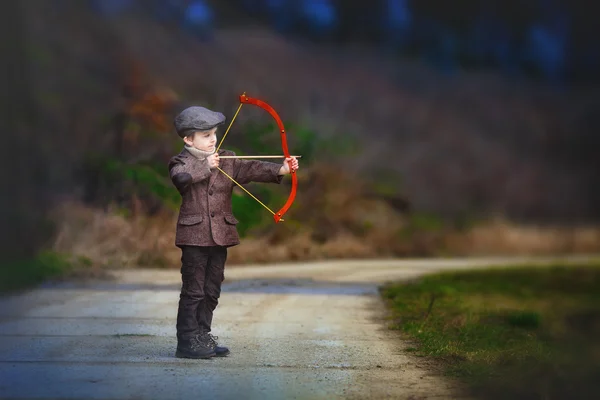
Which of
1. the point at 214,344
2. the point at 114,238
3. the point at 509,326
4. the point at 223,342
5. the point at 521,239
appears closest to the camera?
the point at 214,344

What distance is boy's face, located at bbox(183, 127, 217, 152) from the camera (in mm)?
7117

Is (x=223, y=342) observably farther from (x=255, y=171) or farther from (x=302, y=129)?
(x=302, y=129)

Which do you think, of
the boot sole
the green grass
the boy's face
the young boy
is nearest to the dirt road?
the boot sole

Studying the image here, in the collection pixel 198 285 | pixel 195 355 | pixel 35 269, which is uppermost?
pixel 198 285

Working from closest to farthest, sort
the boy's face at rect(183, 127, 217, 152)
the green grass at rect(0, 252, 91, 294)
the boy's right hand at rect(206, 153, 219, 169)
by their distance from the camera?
the boy's right hand at rect(206, 153, 219, 169) → the boy's face at rect(183, 127, 217, 152) → the green grass at rect(0, 252, 91, 294)

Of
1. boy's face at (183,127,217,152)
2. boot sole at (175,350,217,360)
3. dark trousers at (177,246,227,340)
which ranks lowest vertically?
boot sole at (175,350,217,360)

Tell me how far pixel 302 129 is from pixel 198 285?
9.69m

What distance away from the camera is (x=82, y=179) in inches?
622

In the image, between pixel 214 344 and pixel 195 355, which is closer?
pixel 195 355

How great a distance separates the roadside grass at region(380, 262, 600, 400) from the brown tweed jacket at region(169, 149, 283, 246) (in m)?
1.65

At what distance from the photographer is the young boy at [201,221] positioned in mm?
6980

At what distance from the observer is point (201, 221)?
22.9 ft

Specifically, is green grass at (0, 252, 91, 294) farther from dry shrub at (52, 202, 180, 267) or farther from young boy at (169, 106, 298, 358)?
young boy at (169, 106, 298, 358)

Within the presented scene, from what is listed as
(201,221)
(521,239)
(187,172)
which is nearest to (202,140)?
(187,172)
